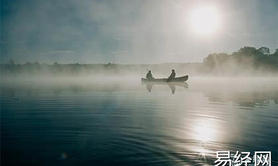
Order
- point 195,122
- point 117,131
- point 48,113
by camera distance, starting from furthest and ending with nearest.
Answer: point 48,113 → point 195,122 → point 117,131

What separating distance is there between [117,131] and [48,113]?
509cm

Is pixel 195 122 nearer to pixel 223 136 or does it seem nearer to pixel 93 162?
pixel 223 136

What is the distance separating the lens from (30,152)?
277 inches

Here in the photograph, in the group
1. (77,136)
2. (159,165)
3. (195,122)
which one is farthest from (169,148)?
(195,122)

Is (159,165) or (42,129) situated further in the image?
(42,129)

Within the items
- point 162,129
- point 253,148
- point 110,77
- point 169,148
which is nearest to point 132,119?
point 162,129

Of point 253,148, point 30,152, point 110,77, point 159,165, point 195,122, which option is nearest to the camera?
point 159,165

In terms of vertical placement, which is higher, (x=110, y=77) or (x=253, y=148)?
(x=110, y=77)

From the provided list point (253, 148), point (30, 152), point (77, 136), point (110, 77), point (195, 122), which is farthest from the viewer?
point (110, 77)

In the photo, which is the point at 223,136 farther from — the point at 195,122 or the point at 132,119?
the point at 132,119

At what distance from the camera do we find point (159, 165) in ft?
20.2

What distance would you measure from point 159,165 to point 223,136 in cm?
346

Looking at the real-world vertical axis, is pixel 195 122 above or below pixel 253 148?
above

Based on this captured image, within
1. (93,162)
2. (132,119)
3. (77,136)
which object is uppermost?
(132,119)
